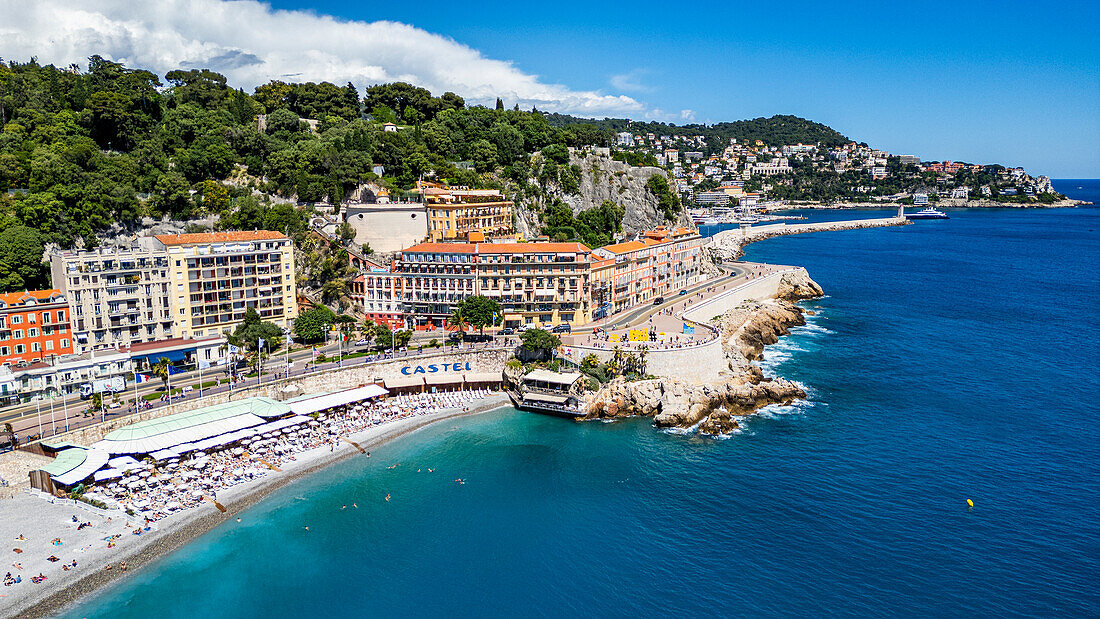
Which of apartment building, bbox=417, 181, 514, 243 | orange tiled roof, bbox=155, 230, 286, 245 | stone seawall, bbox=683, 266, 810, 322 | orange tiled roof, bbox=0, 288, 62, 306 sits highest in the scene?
apartment building, bbox=417, 181, 514, 243

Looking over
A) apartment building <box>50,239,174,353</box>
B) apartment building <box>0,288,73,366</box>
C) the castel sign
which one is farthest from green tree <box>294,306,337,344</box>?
apartment building <box>0,288,73,366</box>

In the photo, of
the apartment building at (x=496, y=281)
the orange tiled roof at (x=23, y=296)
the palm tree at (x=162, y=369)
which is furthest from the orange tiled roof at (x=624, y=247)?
the orange tiled roof at (x=23, y=296)

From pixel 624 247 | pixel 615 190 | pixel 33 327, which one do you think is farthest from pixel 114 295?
pixel 615 190

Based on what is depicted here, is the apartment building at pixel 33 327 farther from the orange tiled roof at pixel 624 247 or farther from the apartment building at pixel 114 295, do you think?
the orange tiled roof at pixel 624 247

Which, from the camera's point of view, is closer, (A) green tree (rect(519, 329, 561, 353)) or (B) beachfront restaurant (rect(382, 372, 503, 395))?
(B) beachfront restaurant (rect(382, 372, 503, 395))

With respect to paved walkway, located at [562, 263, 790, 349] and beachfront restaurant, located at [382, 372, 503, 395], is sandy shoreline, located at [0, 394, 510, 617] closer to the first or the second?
beachfront restaurant, located at [382, 372, 503, 395]

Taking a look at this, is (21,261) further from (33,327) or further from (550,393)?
(550,393)
